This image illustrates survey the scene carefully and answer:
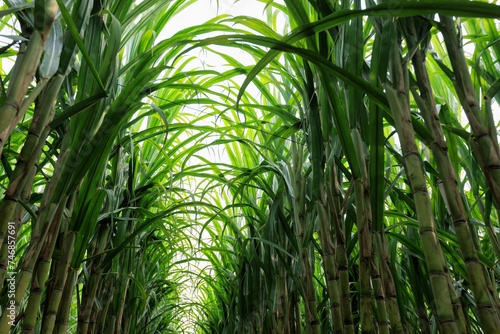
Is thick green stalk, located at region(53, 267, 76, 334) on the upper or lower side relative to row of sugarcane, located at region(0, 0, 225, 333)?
lower

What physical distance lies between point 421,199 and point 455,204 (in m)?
0.05

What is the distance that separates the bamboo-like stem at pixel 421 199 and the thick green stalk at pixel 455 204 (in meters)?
0.03

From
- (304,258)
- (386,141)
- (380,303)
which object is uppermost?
(386,141)

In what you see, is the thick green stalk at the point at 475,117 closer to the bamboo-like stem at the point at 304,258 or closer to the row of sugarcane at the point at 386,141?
the row of sugarcane at the point at 386,141

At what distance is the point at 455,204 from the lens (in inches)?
16.3

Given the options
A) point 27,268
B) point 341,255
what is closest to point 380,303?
point 341,255

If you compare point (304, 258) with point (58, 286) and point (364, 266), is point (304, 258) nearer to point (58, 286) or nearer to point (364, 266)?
point (364, 266)

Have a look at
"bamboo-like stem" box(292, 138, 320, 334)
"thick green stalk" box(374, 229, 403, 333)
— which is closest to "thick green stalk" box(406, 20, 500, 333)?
"thick green stalk" box(374, 229, 403, 333)

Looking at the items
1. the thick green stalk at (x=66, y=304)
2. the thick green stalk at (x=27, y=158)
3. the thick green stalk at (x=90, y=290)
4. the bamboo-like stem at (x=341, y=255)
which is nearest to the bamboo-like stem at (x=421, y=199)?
the bamboo-like stem at (x=341, y=255)

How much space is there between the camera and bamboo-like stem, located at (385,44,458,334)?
1.19 ft

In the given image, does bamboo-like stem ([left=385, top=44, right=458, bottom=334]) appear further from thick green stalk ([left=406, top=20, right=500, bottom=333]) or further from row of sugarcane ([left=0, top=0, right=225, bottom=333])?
row of sugarcane ([left=0, top=0, right=225, bottom=333])

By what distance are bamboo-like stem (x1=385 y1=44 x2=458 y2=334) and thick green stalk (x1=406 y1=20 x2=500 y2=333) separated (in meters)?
0.03

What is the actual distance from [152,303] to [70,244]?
1495 mm

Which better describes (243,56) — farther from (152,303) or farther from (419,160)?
(152,303)
